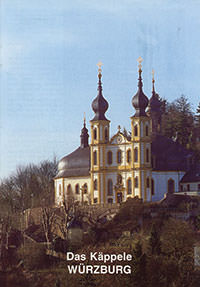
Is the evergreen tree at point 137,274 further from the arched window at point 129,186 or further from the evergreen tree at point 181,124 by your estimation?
the evergreen tree at point 181,124

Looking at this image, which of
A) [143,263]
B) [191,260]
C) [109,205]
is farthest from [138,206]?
[143,263]

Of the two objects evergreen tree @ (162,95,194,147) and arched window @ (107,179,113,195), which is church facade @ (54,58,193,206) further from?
evergreen tree @ (162,95,194,147)

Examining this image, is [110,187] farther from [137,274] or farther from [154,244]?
[137,274]

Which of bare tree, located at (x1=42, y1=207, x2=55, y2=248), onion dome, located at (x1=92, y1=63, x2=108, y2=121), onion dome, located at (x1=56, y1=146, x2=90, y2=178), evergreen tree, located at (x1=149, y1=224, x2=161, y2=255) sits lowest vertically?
evergreen tree, located at (x1=149, y1=224, x2=161, y2=255)

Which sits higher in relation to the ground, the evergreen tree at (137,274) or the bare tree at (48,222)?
the bare tree at (48,222)

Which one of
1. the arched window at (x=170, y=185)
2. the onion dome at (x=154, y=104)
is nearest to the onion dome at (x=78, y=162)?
the onion dome at (x=154, y=104)

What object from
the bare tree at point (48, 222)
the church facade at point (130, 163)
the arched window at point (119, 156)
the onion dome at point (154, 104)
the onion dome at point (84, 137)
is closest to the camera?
the bare tree at point (48, 222)

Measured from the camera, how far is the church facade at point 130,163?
244ft

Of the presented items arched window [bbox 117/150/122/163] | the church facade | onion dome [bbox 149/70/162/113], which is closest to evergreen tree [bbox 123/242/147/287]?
the church facade

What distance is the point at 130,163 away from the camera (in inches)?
2945

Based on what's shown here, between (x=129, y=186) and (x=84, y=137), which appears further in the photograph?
(x=84, y=137)

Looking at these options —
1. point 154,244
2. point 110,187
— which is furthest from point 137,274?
point 110,187

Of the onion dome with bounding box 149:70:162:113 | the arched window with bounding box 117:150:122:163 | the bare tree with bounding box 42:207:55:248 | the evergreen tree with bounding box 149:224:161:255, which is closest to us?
the evergreen tree with bounding box 149:224:161:255

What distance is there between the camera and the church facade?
74250 mm
